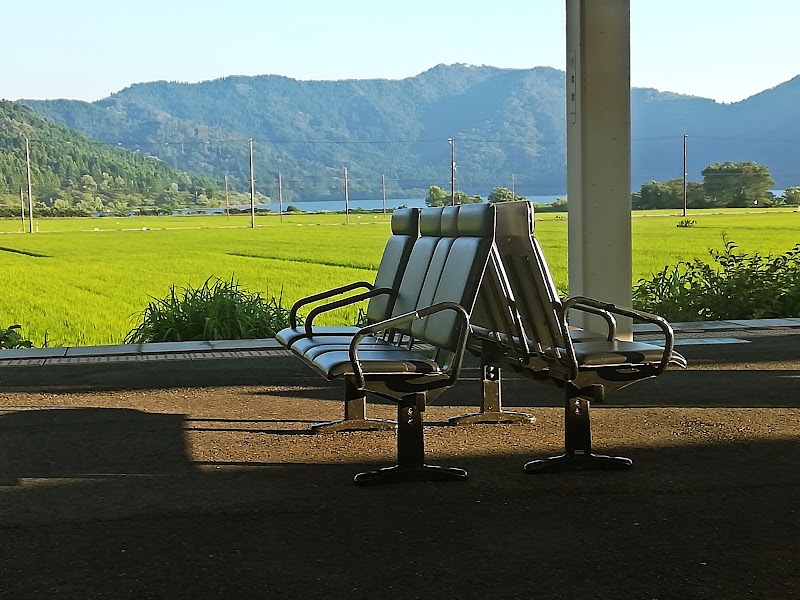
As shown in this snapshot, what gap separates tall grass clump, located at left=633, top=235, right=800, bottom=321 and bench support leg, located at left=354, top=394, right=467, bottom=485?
5.98 m

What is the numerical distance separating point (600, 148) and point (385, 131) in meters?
3.42

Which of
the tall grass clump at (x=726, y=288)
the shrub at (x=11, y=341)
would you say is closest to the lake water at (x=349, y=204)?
the tall grass clump at (x=726, y=288)

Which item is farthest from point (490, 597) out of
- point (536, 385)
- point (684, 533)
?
point (536, 385)

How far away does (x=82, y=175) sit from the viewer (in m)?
9.95

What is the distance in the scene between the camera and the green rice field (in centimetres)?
949

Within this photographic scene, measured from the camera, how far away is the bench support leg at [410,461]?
416 cm

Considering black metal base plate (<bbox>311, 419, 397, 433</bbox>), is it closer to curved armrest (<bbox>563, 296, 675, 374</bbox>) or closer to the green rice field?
curved armrest (<bbox>563, 296, 675, 374</bbox>)

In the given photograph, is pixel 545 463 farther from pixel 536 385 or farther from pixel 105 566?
pixel 536 385

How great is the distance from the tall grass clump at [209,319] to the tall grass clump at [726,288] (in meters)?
3.32

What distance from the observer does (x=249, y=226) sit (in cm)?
1018

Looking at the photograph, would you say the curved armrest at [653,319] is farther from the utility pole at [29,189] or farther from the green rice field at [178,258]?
the utility pole at [29,189]

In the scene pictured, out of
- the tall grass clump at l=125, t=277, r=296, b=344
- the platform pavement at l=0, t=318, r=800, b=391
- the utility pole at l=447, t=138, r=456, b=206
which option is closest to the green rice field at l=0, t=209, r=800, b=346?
the tall grass clump at l=125, t=277, r=296, b=344

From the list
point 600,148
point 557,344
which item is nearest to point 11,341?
point 600,148

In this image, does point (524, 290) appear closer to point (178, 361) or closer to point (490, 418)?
point (490, 418)
